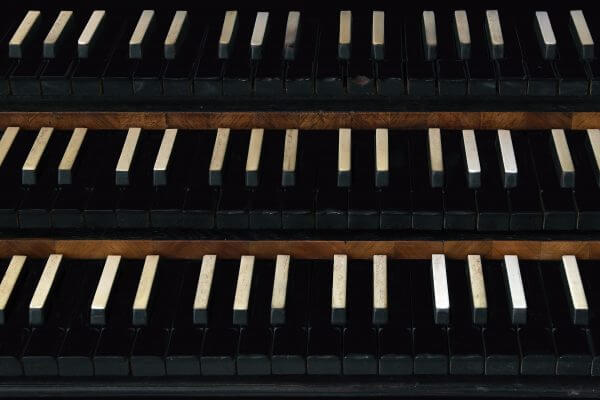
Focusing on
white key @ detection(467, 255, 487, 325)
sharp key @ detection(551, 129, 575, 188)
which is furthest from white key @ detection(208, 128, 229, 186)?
sharp key @ detection(551, 129, 575, 188)

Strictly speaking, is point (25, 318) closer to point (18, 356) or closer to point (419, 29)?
point (18, 356)

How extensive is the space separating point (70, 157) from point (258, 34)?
591 mm

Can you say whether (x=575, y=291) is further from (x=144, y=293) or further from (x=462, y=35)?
(x=144, y=293)

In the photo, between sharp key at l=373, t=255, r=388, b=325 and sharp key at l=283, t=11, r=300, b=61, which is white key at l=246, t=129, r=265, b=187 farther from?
sharp key at l=373, t=255, r=388, b=325

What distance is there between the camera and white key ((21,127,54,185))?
3.15 m

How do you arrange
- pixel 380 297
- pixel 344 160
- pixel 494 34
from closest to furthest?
pixel 380 297 → pixel 344 160 → pixel 494 34

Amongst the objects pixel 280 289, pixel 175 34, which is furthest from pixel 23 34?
pixel 280 289

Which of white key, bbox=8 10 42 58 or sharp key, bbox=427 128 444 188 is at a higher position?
white key, bbox=8 10 42 58

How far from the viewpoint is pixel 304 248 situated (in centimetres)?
318

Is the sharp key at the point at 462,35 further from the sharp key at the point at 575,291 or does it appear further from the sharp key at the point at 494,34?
the sharp key at the point at 575,291

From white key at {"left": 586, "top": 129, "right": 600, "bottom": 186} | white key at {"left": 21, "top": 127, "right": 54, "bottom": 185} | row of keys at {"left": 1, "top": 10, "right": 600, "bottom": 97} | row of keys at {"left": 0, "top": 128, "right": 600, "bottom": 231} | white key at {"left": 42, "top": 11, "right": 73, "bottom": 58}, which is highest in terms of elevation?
white key at {"left": 42, "top": 11, "right": 73, "bottom": 58}

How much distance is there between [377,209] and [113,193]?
26.2 inches

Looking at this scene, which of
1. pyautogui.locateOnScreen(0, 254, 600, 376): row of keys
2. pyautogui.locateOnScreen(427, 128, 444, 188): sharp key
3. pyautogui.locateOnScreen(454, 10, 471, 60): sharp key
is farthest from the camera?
pyautogui.locateOnScreen(454, 10, 471, 60): sharp key

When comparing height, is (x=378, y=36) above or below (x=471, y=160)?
above
